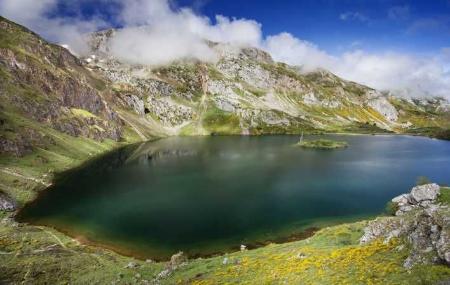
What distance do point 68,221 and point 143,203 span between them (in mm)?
21130

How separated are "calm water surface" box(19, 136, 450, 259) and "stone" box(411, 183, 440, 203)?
14.7 meters

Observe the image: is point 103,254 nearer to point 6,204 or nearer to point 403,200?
point 6,204

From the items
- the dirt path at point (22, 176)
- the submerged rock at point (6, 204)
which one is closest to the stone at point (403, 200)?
the submerged rock at point (6, 204)

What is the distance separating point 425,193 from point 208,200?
56303 millimetres

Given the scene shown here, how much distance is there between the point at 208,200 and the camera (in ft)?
335

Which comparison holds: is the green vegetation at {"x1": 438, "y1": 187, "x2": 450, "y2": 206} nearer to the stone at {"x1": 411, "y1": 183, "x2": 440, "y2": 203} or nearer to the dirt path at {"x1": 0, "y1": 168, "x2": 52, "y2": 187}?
the stone at {"x1": 411, "y1": 183, "x2": 440, "y2": 203}

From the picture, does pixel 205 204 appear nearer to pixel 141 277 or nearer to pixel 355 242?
pixel 141 277

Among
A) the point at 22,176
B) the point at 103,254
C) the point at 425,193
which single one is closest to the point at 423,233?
the point at 425,193

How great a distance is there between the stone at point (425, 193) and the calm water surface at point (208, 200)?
48.3 ft

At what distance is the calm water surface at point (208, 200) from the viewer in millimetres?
76125

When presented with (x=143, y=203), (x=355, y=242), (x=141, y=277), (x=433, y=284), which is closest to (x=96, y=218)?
(x=143, y=203)

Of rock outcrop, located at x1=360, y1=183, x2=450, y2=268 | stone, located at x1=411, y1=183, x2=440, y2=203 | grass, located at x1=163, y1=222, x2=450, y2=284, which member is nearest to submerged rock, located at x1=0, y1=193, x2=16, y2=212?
grass, located at x1=163, y1=222, x2=450, y2=284

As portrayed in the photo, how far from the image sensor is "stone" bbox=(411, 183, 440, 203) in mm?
75312

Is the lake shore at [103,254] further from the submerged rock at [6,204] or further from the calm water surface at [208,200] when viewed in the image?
the submerged rock at [6,204]
